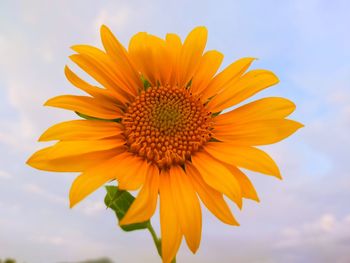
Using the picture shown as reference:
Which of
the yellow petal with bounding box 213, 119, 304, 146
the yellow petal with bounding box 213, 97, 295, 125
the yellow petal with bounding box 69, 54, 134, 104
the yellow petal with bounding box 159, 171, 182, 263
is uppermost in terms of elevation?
the yellow petal with bounding box 69, 54, 134, 104

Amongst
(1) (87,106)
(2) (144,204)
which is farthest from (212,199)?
(1) (87,106)

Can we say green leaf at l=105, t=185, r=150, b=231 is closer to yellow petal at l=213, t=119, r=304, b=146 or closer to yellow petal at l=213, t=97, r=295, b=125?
yellow petal at l=213, t=119, r=304, b=146

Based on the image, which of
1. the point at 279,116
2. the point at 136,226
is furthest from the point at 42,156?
the point at 279,116

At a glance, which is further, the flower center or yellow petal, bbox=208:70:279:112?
yellow petal, bbox=208:70:279:112

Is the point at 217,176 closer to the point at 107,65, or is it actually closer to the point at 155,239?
the point at 155,239

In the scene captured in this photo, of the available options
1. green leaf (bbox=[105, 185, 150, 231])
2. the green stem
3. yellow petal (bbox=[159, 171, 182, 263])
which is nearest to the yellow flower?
yellow petal (bbox=[159, 171, 182, 263])

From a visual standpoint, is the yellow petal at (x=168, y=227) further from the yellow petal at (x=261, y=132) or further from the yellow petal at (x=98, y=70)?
the yellow petal at (x=98, y=70)
